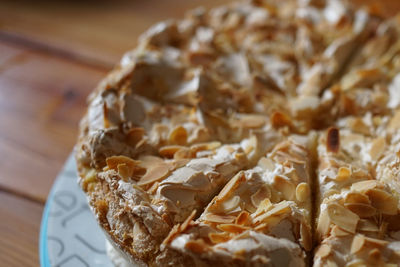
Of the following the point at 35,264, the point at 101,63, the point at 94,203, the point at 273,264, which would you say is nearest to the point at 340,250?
the point at 273,264

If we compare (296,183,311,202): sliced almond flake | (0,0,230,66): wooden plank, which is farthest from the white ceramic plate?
(0,0,230,66): wooden plank

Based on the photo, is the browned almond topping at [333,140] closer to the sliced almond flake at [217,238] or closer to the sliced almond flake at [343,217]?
the sliced almond flake at [343,217]

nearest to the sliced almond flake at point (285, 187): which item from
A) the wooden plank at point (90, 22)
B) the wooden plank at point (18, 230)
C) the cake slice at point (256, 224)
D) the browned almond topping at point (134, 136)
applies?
the cake slice at point (256, 224)

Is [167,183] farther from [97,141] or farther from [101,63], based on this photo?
[101,63]

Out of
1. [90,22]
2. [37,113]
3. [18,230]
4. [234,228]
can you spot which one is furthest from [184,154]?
[90,22]

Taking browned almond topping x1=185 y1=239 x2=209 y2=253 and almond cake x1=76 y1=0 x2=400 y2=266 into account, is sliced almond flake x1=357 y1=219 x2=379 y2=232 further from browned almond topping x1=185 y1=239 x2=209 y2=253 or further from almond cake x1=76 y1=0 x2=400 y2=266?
browned almond topping x1=185 y1=239 x2=209 y2=253

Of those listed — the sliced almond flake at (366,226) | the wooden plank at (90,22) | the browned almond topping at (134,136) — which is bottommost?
the sliced almond flake at (366,226)

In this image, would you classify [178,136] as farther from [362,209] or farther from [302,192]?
[362,209]
